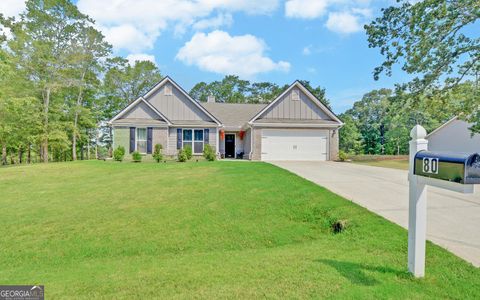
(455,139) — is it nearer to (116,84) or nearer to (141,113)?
(141,113)

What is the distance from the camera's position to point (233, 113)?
25.2 metres

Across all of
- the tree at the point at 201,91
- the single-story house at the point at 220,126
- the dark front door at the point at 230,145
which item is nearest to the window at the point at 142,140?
the single-story house at the point at 220,126

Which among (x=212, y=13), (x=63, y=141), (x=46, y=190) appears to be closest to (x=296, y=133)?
(x=212, y=13)

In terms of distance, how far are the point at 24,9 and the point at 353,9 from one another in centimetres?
2731

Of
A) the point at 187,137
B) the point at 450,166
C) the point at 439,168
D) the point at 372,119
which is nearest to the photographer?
the point at 450,166

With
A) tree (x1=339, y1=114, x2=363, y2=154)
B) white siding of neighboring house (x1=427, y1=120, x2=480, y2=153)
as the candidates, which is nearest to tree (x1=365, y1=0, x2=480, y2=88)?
white siding of neighboring house (x1=427, y1=120, x2=480, y2=153)

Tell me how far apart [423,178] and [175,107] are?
19.3 metres

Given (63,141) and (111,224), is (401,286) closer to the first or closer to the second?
(111,224)

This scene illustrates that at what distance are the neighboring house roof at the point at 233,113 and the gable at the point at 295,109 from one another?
3.66 metres

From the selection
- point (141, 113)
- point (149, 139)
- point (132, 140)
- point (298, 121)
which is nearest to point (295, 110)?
point (298, 121)

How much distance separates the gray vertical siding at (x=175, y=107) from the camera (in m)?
20.6

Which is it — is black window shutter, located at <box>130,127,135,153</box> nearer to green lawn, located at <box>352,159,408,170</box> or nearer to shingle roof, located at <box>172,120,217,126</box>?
shingle roof, located at <box>172,120,217,126</box>

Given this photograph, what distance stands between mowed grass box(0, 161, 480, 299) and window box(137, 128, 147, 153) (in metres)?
8.59

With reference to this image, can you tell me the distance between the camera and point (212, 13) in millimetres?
13477
